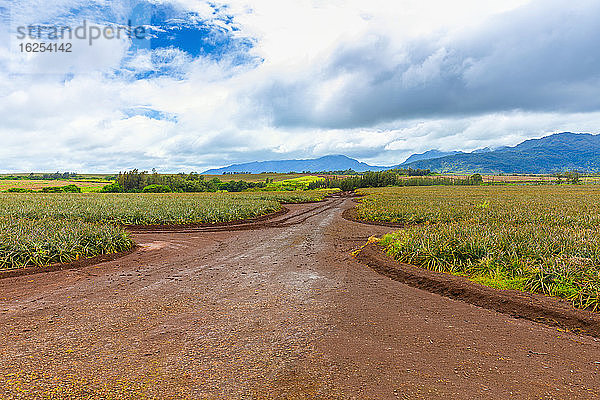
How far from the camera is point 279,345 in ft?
15.7

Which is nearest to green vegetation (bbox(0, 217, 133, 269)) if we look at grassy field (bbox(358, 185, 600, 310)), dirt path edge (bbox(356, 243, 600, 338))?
dirt path edge (bbox(356, 243, 600, 338))

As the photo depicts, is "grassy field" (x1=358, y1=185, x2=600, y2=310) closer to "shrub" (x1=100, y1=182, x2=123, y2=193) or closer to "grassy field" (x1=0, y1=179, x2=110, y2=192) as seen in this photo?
"grassy field" (x1=0, y1=179, x2=110, y2=192)

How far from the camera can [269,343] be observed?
4848mm

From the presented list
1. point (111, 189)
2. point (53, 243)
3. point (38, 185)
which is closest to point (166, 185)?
point (111, 189)

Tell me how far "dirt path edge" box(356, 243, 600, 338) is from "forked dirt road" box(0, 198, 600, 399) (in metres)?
0.28

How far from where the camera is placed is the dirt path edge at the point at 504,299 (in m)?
5.52

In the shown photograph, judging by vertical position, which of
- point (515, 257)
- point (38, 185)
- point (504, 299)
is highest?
point (38, 185)

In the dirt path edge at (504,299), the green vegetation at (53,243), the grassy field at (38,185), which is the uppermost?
the grassy field at (38,185)

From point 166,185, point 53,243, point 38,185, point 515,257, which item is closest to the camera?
point 515,257

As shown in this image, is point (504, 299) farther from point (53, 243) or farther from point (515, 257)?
point (53, 243)

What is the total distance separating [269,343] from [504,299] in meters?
4.54

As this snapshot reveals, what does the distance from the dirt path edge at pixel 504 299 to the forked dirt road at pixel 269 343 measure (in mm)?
276

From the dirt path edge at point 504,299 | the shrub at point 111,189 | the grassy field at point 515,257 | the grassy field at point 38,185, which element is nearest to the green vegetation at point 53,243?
the dirt path edge at point 504,299

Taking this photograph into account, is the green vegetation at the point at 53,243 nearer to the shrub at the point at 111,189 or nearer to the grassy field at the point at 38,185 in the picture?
the grassy field at the point at 38,185
